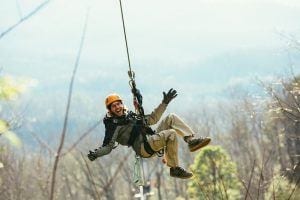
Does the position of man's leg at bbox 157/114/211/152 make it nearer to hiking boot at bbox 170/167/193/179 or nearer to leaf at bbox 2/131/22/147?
hiking boot at bbox 170/167/193/179

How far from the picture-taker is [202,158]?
3431 cm

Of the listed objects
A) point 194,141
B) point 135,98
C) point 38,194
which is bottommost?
point 194,141

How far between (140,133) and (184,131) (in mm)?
570

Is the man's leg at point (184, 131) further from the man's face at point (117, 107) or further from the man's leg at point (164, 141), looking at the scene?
the man's face at point (117, 107)

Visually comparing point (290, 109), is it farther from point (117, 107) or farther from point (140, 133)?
point (117, 107)

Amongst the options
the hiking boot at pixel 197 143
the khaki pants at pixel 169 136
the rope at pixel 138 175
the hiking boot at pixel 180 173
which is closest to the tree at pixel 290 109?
the hiking boot at pixel 197 143

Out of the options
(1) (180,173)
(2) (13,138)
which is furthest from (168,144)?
(2) (13,138)

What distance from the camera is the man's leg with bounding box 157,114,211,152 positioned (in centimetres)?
776

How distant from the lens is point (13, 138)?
2.05 metres

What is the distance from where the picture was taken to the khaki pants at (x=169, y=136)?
7734mm

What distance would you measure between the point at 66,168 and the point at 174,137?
52.4 meters

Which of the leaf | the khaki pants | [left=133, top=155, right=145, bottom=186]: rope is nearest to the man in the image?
the khaki pants

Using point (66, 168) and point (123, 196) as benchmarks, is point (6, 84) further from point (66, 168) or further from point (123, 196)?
point (123, 196)

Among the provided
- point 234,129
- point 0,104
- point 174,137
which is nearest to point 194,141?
point 174,137
